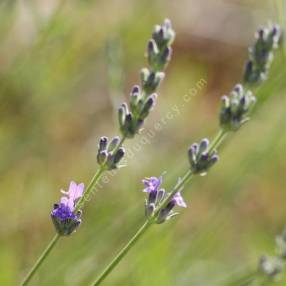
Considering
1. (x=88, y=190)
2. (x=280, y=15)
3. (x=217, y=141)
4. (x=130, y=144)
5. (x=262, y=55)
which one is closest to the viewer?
(x=88, y=190)

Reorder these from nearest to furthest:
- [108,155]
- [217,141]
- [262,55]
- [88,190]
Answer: [88,190] → [108,155] → [217,141] → [262,55]

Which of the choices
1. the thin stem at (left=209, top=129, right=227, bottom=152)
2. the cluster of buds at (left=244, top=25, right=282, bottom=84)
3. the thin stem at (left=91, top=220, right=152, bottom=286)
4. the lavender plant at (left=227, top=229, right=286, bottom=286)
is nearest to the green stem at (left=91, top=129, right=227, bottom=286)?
the thin stem at (left=91, top=220, right=152, bottom=286)

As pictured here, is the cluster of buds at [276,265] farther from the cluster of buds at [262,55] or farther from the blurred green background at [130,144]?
the cluster of buds at [262,55]

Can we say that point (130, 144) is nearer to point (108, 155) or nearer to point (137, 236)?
point (108, 155)

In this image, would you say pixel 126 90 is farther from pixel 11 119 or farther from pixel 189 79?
pixel 11 119

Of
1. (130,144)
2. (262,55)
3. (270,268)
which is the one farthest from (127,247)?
(130,144)

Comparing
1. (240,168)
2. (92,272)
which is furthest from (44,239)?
(240,168)
